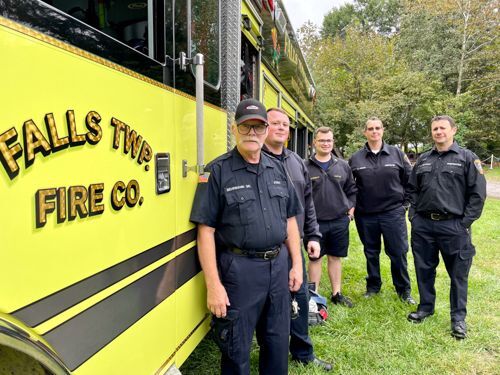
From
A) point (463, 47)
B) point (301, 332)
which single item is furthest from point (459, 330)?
point (463, 47)

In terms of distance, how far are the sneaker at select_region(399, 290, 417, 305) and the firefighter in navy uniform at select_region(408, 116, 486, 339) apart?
62 centimetres

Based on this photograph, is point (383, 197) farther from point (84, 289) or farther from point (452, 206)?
point (84, 289)

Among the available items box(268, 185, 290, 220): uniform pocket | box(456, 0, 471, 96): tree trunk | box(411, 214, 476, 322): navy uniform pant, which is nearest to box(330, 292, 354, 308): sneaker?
box(411, 214, 476, 322): navy uniform pant

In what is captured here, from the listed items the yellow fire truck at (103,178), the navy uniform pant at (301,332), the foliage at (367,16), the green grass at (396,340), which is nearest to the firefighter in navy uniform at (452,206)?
the green grass at (396,340)

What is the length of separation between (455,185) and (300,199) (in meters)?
1.47

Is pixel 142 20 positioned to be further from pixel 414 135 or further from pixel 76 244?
pixel 414 135

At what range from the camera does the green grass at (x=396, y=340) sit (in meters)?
3.07

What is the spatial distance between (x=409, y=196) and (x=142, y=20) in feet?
10.0

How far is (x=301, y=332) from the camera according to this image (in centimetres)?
296

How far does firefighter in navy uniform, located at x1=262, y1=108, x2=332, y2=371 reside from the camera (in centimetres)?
290

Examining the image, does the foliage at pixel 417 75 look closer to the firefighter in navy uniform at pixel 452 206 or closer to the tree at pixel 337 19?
the tree at pixel 337 19

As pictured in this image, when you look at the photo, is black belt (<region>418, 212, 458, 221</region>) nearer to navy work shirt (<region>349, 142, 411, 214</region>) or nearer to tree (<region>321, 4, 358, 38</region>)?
navy work shirt (<region>349, 142, 411, 214</region>)

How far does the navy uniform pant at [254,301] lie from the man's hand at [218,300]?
0.18 ft

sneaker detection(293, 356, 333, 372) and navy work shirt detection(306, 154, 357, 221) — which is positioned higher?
navy work shirt detection(306, 154, 357, 221)
